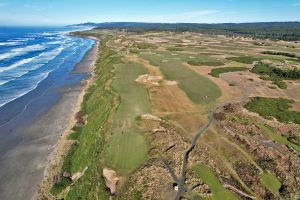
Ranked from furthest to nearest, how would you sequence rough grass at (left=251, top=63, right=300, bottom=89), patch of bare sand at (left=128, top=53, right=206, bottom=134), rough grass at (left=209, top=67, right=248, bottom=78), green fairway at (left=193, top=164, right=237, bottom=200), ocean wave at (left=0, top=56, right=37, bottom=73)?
ocean wave at (left=0, top=56, right=37, bottom=73)
rough grass at (left=209, top=67, right=248, bottom=78)
rough grass at (left=251, top=63, right=300, bottom=89)
patch of bare sand at (left=128, top=53, right=206, bottom=134)
green fairway at (left=193, top=164, right=237, bottom=200)

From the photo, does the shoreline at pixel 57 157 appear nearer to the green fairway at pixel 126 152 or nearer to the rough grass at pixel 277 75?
the green fairway at pixel 126 152

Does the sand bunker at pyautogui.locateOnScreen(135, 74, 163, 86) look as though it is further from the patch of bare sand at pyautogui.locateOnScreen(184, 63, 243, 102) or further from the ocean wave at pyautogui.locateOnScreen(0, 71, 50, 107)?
the ocean wave at pyautogui.locateOnScreen(0, 71, 50, 107)

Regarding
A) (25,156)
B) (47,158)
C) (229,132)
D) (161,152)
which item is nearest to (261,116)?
(229,132)

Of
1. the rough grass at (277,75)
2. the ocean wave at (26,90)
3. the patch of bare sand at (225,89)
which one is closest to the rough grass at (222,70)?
the patch of bare sand at (225,89)

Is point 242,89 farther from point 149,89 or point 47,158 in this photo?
point 47,158

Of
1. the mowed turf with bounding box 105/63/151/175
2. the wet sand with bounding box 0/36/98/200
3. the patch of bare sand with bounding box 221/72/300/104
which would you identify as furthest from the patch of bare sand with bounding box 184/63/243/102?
the wet sand with bounding box 0/36/98/200
